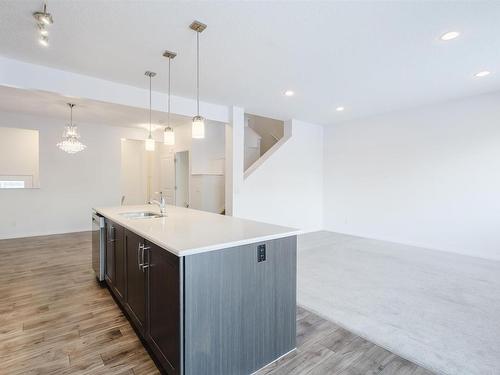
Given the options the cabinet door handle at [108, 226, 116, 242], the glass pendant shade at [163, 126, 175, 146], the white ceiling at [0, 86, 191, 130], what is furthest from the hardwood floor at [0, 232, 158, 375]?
the white ceiling at [0, 86, 191, 130]

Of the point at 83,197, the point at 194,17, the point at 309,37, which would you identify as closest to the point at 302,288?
the point at 309,37

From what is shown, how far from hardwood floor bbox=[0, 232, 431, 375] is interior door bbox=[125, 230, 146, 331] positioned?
0.20 meters

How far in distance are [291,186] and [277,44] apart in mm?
3893

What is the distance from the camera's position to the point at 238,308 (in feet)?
5.59

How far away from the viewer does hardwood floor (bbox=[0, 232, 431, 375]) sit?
1831 mm

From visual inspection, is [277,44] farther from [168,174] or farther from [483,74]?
[168,174]

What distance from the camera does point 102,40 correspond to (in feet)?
8.87

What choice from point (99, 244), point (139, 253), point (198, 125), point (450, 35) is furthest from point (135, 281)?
point (450, 35)

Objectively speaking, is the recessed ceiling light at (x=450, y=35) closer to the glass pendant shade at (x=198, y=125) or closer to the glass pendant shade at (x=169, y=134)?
the glass pendant shade at (x=198, y=125)

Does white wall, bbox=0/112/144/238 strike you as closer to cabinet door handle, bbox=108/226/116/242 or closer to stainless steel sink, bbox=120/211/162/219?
stainless steel sink, bbox=120/211/162/219

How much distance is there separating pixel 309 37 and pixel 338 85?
156cm

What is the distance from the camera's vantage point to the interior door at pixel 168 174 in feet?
24.1

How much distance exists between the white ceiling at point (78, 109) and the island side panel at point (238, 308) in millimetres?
3526

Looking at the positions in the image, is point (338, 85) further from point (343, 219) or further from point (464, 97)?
point (343, 219)
